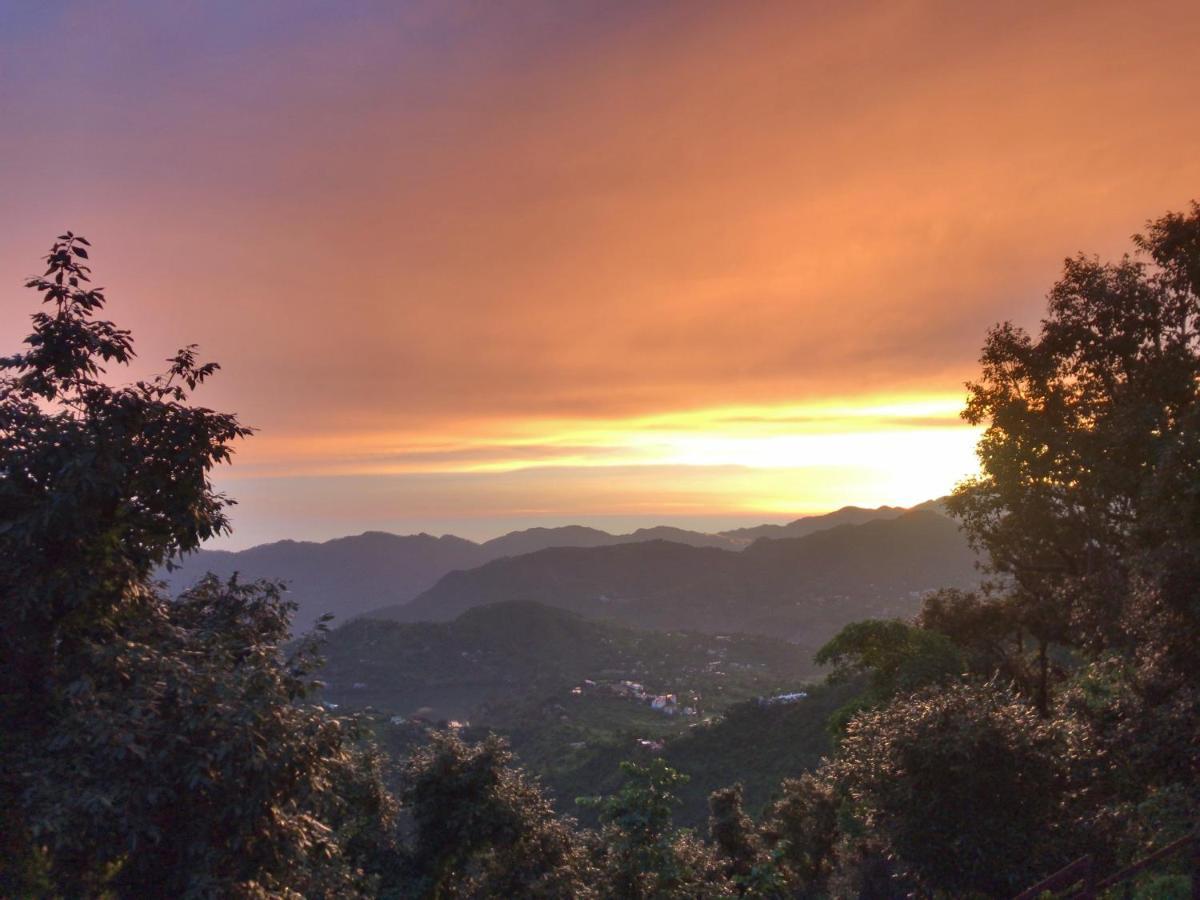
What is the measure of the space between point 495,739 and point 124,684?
11743mm

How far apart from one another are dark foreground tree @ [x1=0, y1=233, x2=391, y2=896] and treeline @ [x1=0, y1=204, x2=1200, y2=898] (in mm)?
34

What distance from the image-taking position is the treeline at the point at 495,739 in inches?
281

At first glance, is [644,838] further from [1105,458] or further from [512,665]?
[512,665]

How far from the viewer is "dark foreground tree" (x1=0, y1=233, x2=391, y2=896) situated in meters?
6.88

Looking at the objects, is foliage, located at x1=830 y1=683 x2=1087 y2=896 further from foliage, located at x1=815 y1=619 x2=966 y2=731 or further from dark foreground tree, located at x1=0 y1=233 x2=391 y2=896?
foliage, located at x1=815 y1=619 x2=966 y2=731

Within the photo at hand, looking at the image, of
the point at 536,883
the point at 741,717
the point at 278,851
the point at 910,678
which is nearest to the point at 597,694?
the point at 741,717

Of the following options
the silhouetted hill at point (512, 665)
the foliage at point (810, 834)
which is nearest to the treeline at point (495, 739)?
the foliage at point (810, 834)

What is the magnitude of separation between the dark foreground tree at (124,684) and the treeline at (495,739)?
3 cm

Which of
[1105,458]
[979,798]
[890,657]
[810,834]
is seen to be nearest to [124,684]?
[979,798]

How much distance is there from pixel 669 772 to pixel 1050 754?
25.5ft

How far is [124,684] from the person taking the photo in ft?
25.6

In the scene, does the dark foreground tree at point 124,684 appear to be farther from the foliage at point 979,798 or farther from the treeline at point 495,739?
the foliage at point 979,798

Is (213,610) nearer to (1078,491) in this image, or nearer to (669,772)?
(669,772)

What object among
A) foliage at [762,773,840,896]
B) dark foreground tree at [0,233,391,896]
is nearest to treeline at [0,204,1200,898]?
dark foreground tree at [0,233,391,896]
